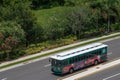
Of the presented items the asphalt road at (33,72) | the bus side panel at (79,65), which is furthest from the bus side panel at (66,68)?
the asphalt road at (33,72)

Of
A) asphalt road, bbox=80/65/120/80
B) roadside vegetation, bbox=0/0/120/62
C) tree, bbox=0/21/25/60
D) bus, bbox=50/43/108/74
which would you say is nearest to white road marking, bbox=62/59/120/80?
asphalt road, bbox=80/65/120/80

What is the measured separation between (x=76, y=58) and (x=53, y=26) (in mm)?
17102

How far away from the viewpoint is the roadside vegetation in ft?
195

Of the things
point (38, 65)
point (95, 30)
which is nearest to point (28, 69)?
point (38, 65)

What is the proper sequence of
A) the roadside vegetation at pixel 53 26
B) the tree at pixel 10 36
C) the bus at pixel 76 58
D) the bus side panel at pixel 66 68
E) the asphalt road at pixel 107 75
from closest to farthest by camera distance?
the asphalt road at pixel 107 75
the bus at pixel 76 58
the bus side panel at pixel 66 68
the tree at pixel 10 36
the roadside vegetation at pixel 53 26

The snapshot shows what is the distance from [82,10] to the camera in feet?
225

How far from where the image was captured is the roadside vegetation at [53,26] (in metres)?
59.5

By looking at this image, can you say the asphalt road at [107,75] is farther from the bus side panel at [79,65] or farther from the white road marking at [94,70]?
the bus side panel at [79,65]

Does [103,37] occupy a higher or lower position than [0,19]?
lower

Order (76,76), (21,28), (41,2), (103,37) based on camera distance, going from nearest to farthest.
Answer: (76,76) → (21,28) → (103,37) → (41,2)

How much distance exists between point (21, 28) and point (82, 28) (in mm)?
12506

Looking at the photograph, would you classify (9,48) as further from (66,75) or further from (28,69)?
(66,75)

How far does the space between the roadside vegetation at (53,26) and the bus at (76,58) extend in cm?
1152

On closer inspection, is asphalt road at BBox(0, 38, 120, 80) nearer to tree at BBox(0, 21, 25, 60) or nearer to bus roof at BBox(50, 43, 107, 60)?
bus roof at BBox(50, 43, 107, 60)
